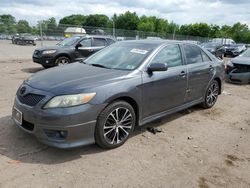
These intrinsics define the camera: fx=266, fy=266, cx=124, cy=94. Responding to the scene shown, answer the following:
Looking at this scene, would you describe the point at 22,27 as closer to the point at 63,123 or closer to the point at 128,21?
the point at 63,123

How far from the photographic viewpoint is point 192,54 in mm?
5582

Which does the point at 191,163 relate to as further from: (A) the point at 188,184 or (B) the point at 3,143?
(B) the point at 3,143

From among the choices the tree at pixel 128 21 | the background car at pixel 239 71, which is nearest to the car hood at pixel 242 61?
the background car at pixel 239 71

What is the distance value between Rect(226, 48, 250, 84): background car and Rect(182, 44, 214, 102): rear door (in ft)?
14.8

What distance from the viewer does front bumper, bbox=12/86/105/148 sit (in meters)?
3.46

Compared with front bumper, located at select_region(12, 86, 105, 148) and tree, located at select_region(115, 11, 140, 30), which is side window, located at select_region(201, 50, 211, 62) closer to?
front bumper, located at select_region(12, 86, 105, 148)

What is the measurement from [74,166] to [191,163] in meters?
1.62

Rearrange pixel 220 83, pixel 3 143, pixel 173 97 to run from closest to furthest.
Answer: pixel 3 143 → pixel 173 97 → pixel 220 83

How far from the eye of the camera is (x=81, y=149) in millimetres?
3953

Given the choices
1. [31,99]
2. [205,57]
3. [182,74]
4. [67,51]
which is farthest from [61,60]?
[31,99]

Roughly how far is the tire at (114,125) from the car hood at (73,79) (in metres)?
0.41

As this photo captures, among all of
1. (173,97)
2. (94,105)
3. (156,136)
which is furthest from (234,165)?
(94,105)

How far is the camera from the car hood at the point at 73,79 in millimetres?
3643

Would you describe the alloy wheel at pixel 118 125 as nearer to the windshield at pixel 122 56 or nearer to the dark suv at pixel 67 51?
the windshield at pixel 122 56
